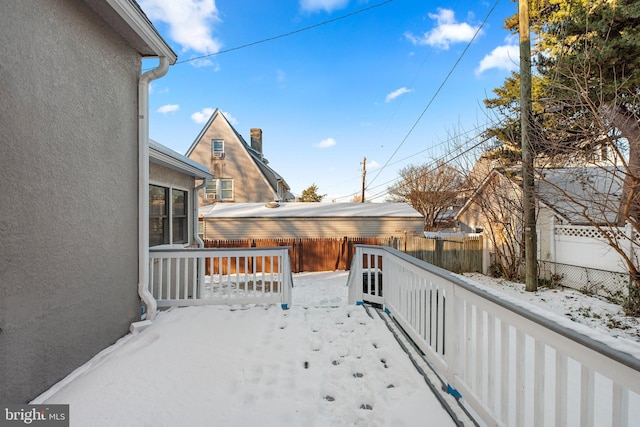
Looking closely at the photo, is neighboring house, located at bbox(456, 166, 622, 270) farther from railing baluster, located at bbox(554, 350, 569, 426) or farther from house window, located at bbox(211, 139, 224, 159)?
house window, located at bbox(211, 139, 224, 159)

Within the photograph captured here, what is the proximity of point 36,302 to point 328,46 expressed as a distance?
10.3 m

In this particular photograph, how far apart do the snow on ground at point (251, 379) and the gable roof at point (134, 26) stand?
3263mm

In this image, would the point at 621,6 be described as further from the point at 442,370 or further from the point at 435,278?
the point at 442,370

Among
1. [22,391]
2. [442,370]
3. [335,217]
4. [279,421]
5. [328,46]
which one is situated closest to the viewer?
[279,421]

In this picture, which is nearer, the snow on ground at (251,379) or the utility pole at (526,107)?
the snow on ground at (251,379)

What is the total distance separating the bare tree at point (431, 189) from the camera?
18.8 m

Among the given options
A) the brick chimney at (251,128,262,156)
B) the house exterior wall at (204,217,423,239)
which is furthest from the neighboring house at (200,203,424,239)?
the brick chimney at (251,128,262,156)

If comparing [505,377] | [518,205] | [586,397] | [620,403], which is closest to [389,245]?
[518,205]

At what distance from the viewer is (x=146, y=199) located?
336 centimetres

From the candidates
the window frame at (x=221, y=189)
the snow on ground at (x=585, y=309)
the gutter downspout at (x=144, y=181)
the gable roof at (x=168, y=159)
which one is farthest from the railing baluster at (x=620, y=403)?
the window frame at (x=221, y=189)

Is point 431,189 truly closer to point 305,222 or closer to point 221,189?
point 305,222

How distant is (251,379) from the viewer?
2.19 metres

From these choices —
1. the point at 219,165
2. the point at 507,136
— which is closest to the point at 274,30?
the point at 507,136

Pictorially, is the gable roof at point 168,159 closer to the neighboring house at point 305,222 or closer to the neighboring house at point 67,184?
the neighboring house at point 67,184
